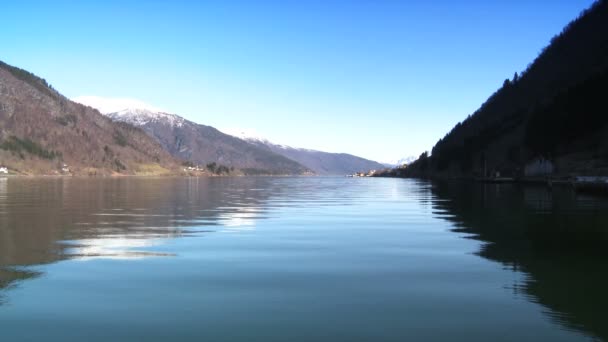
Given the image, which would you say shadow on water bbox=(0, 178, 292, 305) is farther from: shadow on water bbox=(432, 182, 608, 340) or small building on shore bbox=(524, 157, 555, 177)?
small building on shore bbox=(524, 157, 555, 177)

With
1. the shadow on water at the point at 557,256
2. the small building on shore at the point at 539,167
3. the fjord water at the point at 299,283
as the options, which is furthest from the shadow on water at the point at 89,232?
the small building on shore at the point at 539,167

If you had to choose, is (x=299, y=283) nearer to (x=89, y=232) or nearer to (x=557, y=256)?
(x=557, y=256)

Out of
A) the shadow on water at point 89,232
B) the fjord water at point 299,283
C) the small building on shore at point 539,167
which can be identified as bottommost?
the fjord water at point 299,283

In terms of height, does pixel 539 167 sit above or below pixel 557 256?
above

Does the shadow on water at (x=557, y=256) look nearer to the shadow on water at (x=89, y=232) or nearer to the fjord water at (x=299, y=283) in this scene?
the fjord water at (x=299, y=283)

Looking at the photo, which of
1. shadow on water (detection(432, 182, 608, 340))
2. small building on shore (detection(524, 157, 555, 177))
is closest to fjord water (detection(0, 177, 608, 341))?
shadow on water (detection(432, 182, 608, 340))

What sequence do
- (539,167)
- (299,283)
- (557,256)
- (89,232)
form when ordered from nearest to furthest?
(299,283)
(557,256)
(89,232)
(539,167)

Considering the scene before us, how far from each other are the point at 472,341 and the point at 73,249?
17.9 m

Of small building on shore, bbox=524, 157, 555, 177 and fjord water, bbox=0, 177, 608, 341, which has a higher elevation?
small building on shore, bbox=524, 157, 555, 177

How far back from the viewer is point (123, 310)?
588 inches

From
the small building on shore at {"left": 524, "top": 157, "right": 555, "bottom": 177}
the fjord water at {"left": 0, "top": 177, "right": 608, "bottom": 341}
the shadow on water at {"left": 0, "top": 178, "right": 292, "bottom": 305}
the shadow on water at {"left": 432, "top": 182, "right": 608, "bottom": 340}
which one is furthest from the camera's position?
the small building on shore at {"left": 524, "top": 157, "right": 555, "bottom": 177}

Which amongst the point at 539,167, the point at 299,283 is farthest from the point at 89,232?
the point at 539,167

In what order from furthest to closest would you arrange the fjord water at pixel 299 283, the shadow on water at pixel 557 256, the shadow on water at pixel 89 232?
the shadow on water at pixel 89 232
the shadow on water at pixel 557 256
the fjord water at pixel 299 283

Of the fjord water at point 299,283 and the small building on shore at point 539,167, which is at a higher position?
the small building on shore at point 539,167
